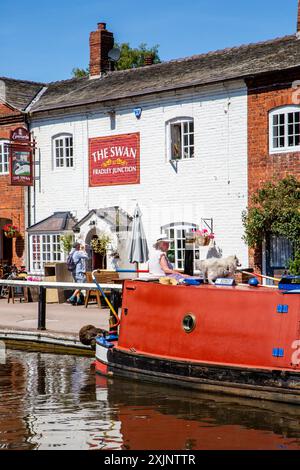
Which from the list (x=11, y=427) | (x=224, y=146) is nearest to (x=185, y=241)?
(x=224, y=146)

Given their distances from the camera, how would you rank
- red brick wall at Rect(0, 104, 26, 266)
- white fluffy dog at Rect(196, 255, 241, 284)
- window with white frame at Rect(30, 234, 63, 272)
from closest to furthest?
white fluffy dog at Rect(196, 255, 241, 284)
window with white frame at Rect(30, 234, 63, 272)
red brick wall at Rect(0, 104, 26, 266)

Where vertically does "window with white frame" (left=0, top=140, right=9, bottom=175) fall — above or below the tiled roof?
below

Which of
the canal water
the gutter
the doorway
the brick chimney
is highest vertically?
the brick chimney

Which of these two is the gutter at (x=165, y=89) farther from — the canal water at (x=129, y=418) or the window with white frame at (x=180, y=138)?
the canal water at (x=129, y=418)

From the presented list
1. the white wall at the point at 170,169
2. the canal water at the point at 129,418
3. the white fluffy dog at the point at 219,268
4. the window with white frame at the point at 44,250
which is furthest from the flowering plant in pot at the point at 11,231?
the white fluffy dog at the point at 219,268

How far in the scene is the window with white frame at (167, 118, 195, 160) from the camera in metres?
20.5

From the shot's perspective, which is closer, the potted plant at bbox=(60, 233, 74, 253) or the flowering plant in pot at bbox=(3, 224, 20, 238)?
the potted plant at bbox=(60, 233, 74, 253)

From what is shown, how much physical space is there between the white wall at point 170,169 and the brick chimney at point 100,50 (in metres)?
2.71

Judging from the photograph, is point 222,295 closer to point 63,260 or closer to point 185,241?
point 185,241

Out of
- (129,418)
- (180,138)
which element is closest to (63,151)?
(180,138)

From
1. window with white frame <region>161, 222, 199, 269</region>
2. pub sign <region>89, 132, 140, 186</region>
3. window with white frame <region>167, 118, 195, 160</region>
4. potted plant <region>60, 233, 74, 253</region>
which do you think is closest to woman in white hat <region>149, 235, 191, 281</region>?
window with white frame <region>161, 222, 199, 269</region>

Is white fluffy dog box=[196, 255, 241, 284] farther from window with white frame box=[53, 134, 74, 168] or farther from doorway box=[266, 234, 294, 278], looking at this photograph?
window with white frame box=[53, 134, 74, 168]

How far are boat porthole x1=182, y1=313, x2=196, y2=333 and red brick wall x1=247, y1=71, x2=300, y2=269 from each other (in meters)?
8.57

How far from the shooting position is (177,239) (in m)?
20.5
